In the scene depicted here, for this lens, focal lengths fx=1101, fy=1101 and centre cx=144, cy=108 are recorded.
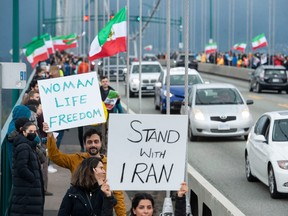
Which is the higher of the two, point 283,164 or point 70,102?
point 70,102

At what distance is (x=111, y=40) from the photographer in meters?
24.6

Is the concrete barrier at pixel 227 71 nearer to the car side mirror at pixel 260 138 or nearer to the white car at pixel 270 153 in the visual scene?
the white car at pixel 270 153

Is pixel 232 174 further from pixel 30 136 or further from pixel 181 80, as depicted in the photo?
pixel 181 80

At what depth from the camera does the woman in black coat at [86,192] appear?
8.90 m

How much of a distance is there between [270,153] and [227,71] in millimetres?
57502

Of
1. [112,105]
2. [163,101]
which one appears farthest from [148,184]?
[163,101]

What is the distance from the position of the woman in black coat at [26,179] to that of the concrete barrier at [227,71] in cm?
5411

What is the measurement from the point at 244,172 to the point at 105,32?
544 cm

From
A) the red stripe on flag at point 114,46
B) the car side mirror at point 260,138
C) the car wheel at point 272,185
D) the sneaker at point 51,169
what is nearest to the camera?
the car wheel at point 272,185

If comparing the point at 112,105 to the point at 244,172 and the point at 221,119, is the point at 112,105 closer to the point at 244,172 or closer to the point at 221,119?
the point at 244,172

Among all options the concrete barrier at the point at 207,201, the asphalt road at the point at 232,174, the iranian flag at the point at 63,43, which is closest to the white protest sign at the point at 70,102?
the concrete barrier at the point at 207,201

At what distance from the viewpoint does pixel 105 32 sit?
2388cm

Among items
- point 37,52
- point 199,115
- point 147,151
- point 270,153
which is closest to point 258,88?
point 37,52

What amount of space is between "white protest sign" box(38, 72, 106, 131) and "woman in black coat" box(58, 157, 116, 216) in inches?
78.0
